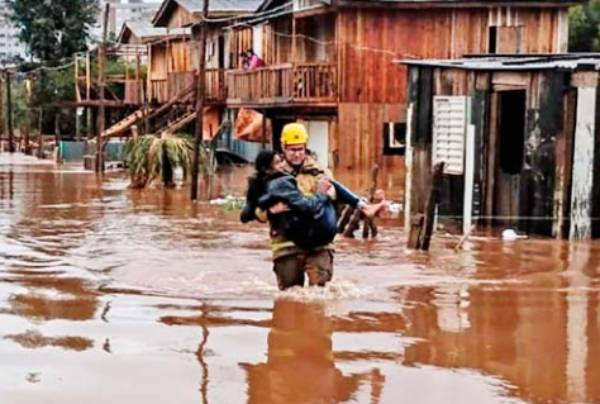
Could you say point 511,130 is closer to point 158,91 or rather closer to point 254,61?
point 254,61

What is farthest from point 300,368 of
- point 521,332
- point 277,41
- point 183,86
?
point 183,86

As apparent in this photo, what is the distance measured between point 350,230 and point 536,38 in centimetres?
1646

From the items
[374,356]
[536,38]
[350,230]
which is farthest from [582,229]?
[536,38]

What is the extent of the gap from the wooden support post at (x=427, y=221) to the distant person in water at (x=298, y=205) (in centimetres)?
453

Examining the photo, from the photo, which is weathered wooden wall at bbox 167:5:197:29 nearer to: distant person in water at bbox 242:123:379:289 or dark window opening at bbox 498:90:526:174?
dark window opening at bbox 498:90:526:174

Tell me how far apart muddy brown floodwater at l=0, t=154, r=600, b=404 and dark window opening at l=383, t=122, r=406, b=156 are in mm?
13446

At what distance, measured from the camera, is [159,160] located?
29.2 meters

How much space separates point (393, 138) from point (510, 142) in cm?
1206

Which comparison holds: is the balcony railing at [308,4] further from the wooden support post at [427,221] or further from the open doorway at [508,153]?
the wooden support post at [427,221]

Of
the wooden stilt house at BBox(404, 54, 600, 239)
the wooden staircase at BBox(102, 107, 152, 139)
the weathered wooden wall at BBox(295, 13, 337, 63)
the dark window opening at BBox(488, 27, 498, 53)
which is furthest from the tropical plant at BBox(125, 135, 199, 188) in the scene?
the wooden staircase at BBox(102, 107, 152, 139)

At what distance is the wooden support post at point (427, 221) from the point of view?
1446 cm

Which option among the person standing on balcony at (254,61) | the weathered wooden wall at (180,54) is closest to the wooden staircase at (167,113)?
the person standing on balcony at (254,61)

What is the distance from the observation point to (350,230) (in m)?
17.0

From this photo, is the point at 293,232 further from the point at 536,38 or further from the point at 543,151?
the point at 536,38
